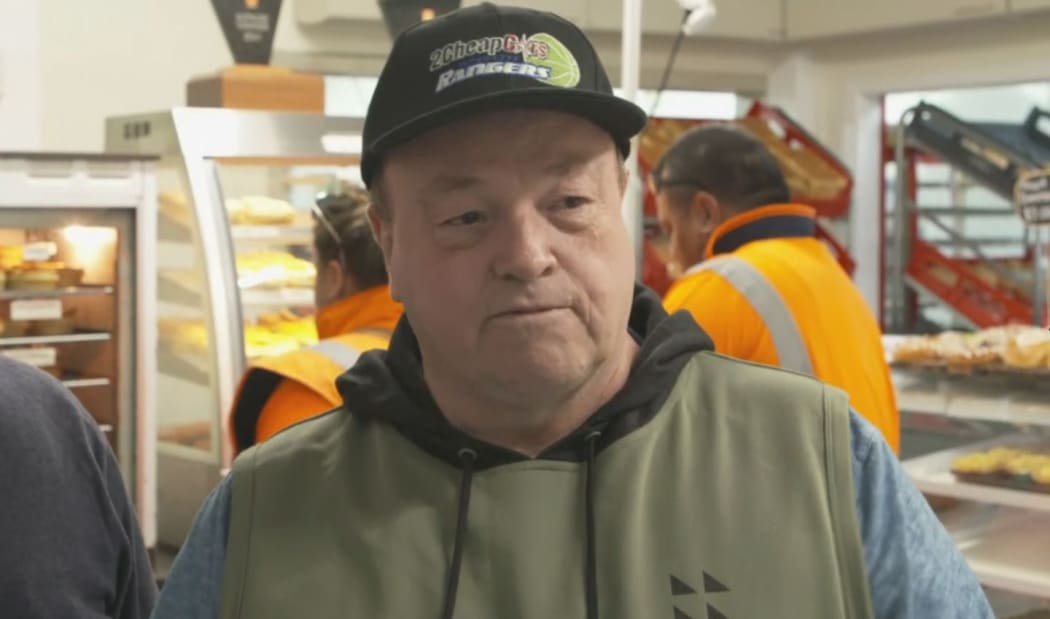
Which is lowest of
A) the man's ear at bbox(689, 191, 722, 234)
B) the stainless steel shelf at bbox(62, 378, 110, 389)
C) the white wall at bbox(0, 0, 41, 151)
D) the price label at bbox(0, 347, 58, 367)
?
the stainless steel shelf at bbox(62, 378, 110, 389)

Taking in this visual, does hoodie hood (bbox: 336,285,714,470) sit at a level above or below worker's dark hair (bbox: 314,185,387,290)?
below

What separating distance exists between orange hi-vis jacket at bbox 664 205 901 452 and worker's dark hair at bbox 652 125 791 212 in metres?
0.16

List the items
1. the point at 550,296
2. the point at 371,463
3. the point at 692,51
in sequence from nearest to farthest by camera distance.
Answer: the point at 550,296 < the point at 371,463 < the point at 692,51

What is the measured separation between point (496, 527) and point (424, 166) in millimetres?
320

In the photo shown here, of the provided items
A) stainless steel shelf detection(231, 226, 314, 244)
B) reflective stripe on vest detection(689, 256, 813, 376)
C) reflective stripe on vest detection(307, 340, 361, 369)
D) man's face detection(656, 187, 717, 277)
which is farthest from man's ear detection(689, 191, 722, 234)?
stainless steel shelf detection(231, 226, 314, 244)

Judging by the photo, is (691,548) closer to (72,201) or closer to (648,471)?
(648,471)

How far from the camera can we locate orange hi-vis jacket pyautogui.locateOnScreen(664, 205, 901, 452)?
288 centimetres

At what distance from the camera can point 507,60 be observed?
1.22 meters

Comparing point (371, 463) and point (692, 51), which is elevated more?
point (692, 51)

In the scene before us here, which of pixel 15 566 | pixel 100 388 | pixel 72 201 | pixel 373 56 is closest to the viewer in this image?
pixel 15 566

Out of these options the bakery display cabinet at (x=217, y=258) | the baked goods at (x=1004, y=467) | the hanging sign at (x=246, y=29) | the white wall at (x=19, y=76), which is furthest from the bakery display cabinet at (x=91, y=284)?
the baked goods at (x=1004, y=467)

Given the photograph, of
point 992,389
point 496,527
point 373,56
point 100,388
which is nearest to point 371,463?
point 496,527

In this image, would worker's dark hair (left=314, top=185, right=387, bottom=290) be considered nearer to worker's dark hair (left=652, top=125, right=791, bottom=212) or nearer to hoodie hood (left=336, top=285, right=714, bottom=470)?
worker's dark hair (left=652, top=125, right=791, bottom=212)

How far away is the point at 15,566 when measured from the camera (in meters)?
1.71
